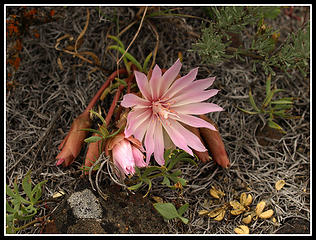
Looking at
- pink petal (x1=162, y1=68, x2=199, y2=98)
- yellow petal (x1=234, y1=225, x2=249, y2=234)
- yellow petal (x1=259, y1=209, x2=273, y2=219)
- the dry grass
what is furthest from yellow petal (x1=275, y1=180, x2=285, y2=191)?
pink petal (x1=162, y1=68, x2=199, y2=98)

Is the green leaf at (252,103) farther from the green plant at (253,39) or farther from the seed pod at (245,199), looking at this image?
the seed pod at (245,199)

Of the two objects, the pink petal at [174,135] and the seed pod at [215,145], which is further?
the seed pod at [215,145]

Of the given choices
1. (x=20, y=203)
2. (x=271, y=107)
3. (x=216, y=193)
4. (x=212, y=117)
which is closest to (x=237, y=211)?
(x=216, y=193)

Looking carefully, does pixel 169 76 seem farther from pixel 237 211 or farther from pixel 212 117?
pixel 237 211

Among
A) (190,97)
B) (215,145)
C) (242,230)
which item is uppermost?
(190,97)

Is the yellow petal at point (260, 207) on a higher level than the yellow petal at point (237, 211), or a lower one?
higher

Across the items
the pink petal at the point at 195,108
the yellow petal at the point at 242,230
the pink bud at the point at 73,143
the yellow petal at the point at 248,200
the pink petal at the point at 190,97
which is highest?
the pink petal at the point at 190,97

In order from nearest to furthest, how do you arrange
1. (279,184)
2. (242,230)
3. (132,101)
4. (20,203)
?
(132,101) → (20,203) → (242,230) → (279,184)

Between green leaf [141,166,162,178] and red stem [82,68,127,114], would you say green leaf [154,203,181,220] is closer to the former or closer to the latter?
green leaf [141,166,162,178]

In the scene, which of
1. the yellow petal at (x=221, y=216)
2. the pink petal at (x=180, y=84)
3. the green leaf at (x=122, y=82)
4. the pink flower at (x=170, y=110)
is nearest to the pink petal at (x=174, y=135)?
the pink flower at (x=170, y=110)
